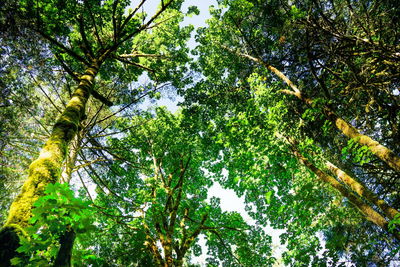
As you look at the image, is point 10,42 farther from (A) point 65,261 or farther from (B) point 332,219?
(B) point 332,219

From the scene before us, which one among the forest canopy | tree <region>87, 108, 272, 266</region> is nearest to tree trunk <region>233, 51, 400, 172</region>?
the forest canopy

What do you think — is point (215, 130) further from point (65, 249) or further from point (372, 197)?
point (65, 249)

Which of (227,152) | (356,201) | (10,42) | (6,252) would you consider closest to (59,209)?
(6,252)

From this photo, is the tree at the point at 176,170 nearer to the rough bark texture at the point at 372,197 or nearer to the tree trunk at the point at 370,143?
the rough bark texture at the point at 372,197

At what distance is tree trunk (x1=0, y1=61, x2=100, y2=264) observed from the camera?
1875 mm

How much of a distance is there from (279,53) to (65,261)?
1038cm

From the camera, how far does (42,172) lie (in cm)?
251

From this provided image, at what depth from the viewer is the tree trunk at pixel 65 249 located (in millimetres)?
1546

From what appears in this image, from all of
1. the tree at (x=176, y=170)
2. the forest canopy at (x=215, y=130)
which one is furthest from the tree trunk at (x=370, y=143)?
the tree at (x=176, y=170)

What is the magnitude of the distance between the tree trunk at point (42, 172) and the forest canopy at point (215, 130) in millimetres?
15

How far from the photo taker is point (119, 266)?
723cm

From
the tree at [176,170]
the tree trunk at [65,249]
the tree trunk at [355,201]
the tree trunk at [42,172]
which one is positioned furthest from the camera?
the tree at [176,170]

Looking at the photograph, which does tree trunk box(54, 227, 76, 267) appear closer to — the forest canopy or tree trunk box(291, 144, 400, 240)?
the forest canopy

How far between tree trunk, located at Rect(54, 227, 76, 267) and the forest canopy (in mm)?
10
